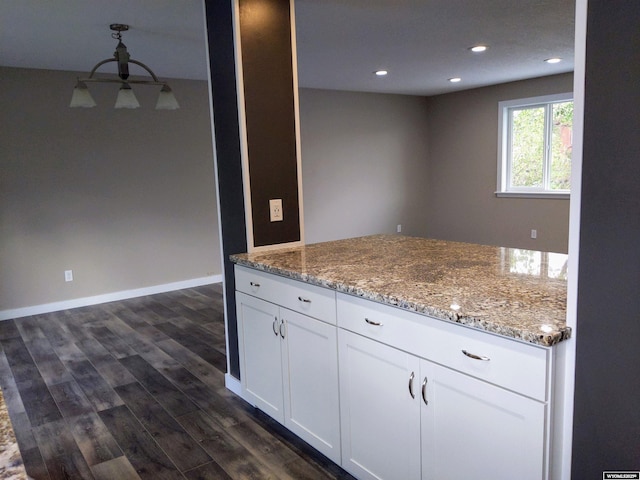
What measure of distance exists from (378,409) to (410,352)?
31cm

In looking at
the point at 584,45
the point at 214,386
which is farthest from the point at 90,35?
the point at 584,45

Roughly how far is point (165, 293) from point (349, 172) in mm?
3120

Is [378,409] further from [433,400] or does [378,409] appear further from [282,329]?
[282,329]

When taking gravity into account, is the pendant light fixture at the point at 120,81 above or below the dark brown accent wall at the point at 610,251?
above

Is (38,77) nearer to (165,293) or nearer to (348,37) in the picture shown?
(165,293)

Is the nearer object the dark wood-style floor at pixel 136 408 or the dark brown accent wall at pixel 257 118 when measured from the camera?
the dark wood-style floor at pixel 136 408

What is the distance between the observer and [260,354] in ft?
8.25

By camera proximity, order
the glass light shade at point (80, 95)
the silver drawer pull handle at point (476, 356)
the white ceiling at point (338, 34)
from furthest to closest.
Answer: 1. the glass light shade at point (80, 95)
2. the white ceiling at point (338, 34)
3. the silver drawer pull handle at point (476, 356)

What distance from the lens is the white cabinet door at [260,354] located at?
Answer: 238cm

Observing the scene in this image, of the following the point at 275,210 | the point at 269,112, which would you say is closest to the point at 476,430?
the point at 275,210

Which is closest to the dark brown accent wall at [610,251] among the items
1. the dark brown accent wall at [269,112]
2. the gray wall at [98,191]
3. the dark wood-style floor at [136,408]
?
the dark wood-style floor at [136,408]

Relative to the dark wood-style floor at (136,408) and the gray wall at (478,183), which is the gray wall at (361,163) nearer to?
the gray wall at (478,183)

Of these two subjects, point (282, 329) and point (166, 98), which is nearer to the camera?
point (282, 329)

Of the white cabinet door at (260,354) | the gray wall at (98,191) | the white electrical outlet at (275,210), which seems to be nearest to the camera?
the white cabinet door at (260,354)
